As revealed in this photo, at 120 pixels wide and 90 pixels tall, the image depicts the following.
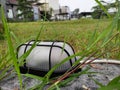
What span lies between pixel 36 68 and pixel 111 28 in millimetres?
498

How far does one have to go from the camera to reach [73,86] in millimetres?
962

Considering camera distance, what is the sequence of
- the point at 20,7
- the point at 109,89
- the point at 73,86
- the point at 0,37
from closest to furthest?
the point at 109,89, the point at 73,86, the point at 0,37, the point at 20,7

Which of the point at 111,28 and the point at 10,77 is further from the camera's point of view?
the point at 10,77

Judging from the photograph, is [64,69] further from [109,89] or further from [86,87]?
[109,89]

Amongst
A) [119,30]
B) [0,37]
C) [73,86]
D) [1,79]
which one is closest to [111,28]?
[119,30]

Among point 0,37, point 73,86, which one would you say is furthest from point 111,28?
point 0,37

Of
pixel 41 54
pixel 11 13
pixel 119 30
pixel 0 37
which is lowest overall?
pixel 11 13

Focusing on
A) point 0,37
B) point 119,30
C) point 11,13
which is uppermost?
point 119,30

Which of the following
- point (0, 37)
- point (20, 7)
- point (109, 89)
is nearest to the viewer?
point (109, 89)

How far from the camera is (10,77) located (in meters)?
1.05

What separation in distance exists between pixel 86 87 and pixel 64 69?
0.10 metres

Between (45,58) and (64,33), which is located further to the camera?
(64,33)

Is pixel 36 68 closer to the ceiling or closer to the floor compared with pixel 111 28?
closer to the floor

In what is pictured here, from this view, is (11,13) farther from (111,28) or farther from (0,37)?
(111,28)
